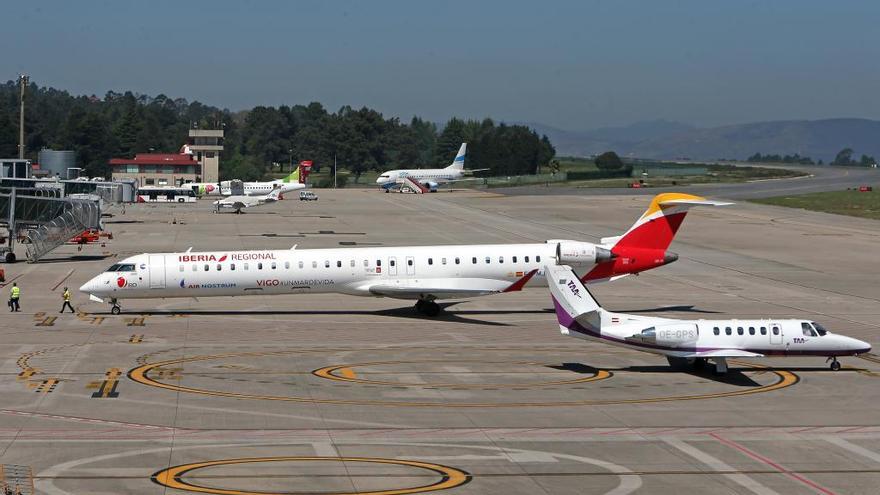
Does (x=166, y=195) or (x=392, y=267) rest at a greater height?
(x=392, y=267)

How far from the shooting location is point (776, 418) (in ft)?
107

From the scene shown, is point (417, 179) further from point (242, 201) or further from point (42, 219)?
point (42, 219)

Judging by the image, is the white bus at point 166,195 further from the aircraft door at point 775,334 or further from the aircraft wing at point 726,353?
the aircraft door at point 775,334

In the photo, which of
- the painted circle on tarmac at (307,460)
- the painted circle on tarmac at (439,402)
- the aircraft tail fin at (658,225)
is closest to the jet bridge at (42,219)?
the aircraft tail fin at (658,225)

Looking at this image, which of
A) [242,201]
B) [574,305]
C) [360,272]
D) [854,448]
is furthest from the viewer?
[242,201]

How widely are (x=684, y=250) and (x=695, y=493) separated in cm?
6399

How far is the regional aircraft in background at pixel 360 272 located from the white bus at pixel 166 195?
11725 centimetres

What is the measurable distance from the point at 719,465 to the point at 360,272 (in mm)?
27164

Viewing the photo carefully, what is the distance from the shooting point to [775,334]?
3822 centimetres

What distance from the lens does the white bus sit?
550 ft

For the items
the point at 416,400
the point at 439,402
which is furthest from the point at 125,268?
the point at 439,402

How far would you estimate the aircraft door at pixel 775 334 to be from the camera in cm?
3816

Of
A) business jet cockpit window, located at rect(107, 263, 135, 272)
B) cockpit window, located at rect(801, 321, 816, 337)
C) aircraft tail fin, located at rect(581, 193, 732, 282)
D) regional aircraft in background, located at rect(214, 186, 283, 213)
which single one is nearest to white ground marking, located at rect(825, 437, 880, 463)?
cockpit window, located at rect(801, 321, 816, 337)

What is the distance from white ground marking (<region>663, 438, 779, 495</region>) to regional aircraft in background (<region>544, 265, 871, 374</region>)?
833 cm
